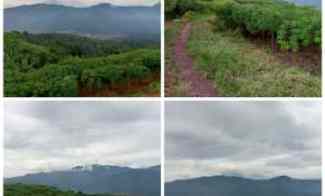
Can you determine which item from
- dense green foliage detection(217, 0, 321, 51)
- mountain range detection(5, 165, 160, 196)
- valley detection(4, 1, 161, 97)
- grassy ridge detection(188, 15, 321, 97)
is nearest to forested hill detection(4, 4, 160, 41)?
valley detection(4, 1, 161, 97)

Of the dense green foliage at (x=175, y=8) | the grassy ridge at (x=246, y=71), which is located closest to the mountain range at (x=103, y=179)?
the grassy ridge at (x=246, y=71)

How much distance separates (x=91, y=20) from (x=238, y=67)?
58cm

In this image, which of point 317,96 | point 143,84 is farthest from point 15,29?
point 317,96

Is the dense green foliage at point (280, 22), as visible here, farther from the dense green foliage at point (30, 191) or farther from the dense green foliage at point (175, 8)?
the dense green foliage at point (30, 191)

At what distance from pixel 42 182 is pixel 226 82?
791mm

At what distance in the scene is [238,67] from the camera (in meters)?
2.34

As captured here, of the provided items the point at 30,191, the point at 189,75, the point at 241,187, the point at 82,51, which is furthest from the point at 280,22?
the point at 30,191

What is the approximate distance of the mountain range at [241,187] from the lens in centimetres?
236

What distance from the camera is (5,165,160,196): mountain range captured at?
237 cm

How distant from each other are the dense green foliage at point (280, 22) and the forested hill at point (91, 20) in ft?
1.00

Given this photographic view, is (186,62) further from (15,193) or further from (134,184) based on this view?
(15,193)

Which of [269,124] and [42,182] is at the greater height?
[269,124]

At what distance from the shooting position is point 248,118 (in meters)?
2.36

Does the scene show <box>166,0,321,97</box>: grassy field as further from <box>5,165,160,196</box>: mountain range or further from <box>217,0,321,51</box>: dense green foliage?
<box>5,165,160,196</box>: mountain range
